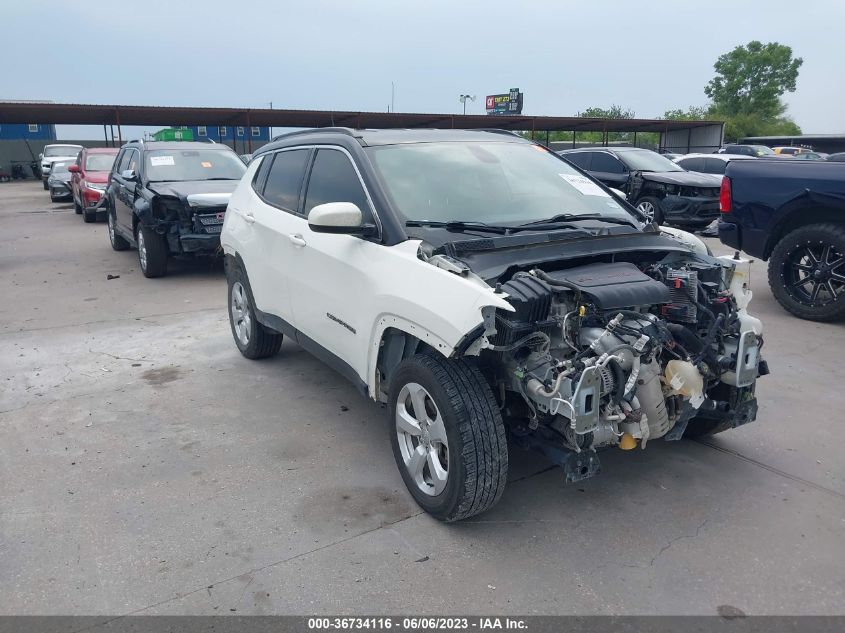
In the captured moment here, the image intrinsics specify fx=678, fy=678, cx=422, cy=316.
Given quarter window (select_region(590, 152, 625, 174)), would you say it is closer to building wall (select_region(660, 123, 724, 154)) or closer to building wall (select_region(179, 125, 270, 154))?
building wall (select_region(660, 123, 724, 154))

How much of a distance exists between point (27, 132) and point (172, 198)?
41.6 metres

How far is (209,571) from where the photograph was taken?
3.05 m

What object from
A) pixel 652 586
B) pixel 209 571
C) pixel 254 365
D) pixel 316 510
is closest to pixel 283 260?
pixel 254 365

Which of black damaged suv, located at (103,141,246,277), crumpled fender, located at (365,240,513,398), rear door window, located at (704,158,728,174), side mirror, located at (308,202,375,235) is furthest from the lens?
rear door window, located at (704,158,728,174)

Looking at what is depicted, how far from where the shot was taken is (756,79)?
7550cm

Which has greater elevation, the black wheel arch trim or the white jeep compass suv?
the white jeep compass suv

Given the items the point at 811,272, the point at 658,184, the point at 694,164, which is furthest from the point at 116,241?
the point at 694,164

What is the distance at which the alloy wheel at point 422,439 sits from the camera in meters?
3.31

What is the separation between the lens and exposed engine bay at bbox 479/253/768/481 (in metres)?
2.99

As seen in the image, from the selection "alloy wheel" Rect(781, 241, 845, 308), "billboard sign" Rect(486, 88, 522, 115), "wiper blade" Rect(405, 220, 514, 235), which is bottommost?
"alloy wheel" Rect(781, 241, 845, 308)

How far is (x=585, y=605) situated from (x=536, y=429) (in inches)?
32.2

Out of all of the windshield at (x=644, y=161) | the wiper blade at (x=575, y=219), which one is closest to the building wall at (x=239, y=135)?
the windshield at (x=644, y=161)

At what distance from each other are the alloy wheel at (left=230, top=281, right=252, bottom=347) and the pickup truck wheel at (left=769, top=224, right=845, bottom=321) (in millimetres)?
5404

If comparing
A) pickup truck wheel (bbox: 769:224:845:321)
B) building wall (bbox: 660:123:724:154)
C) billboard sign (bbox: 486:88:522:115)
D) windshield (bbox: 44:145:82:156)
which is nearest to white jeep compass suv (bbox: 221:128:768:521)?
pickup truck wheel (bbox: 769:224:845:321)
